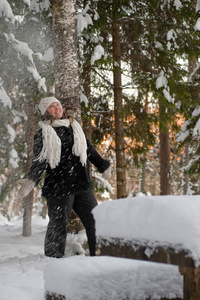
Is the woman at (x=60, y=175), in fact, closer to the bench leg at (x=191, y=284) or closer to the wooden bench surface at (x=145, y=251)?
the wooden bench surface at (x=145, y=251)

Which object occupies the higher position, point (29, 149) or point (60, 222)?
point (29, 149)

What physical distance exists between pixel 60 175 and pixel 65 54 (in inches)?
84.3

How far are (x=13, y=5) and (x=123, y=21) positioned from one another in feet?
8.52

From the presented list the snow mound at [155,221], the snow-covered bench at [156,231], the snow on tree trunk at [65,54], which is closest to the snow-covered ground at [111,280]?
the snow-covered bench at [156,231]

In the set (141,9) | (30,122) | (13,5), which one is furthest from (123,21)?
(30,122)

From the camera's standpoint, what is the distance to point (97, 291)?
7.39ft

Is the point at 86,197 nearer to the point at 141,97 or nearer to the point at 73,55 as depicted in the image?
the point at 73,55

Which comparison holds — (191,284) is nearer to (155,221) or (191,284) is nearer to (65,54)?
(155,221)

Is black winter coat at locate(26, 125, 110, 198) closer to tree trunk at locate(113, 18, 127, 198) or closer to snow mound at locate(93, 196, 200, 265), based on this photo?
snow mound at locate(93, 196, 200, 265)

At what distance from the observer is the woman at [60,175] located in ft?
14.1

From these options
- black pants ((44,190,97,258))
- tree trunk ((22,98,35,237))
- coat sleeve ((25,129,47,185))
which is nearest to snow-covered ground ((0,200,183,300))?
black pants ((44,190,97,258))

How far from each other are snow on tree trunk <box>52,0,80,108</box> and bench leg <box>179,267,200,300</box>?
13.3 ft

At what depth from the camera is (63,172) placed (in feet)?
14.6

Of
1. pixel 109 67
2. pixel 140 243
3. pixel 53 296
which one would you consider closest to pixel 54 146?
pixel 53 296
